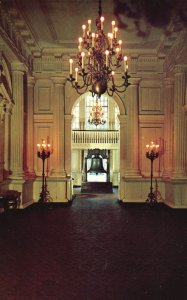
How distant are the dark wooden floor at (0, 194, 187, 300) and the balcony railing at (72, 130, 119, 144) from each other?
11.7 meters

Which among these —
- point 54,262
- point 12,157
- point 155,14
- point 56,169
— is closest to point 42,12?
point 155,14

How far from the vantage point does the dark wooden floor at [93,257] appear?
418 cm

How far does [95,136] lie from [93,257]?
51.9ft

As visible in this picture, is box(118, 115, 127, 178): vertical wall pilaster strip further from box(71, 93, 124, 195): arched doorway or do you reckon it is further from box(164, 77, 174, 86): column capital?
box(71, 93, 124, 195): arched doorway

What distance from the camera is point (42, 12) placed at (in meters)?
8.96

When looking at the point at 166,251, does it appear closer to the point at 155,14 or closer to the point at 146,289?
the point at 146,289

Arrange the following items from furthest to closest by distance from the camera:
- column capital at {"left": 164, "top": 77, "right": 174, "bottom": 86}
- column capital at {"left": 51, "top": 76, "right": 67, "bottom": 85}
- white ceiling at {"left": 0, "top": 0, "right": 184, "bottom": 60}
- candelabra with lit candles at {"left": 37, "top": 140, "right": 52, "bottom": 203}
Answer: column capital at {"left": 51, "top": 76, "right": 67, "bottom": 85} → column capital at {"left": 164, "top": 77, "right": 174, "bottom": 86} → candelabra with lit candles at {"left": 37, "top": 140, "right": 52, "bottom": 203} → white ceiling at {"left": 0, "top": 0, "right": 184, "bottom": 60}

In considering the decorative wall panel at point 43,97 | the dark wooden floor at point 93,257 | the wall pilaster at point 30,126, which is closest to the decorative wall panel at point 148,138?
the dark wooden floor at point 93,257

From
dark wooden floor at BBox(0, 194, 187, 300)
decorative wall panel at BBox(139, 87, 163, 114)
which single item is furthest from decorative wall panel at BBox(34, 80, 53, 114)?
dark wooden floor at BBox(0, 194, 187, 300)

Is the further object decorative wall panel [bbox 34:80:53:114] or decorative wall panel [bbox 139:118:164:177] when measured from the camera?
decorative wall panel [bbox 34:80:53:114]

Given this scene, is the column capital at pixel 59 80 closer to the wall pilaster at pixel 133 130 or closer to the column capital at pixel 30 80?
the column capital at pixel 30 80

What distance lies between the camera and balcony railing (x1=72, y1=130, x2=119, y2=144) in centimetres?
2112

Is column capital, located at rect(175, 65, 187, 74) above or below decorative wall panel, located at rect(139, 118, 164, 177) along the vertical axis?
above

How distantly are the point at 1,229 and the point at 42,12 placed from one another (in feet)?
18.6
